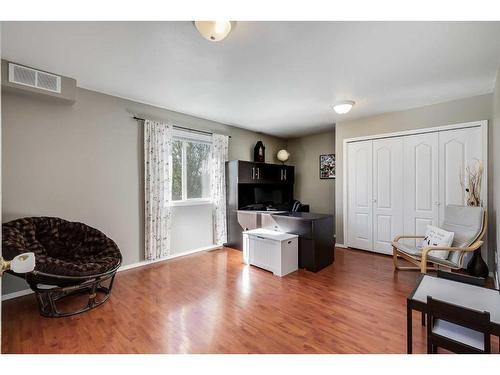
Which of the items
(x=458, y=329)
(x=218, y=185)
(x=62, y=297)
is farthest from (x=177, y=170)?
(x=458, y=329)

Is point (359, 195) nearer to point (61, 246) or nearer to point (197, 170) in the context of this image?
point (197, 170)

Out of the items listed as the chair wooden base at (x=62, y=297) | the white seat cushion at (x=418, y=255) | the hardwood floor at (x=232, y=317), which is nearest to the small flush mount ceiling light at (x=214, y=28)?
the hardwood floor at (x=232, y=317)

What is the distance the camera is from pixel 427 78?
2.65m

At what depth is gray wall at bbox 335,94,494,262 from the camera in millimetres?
3156

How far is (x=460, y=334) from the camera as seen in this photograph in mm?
→ 1361

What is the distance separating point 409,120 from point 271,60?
8.64ft

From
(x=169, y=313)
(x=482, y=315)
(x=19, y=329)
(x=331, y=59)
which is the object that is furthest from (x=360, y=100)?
(x=19, y=329)

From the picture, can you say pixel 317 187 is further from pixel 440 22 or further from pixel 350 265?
pixel 440 22

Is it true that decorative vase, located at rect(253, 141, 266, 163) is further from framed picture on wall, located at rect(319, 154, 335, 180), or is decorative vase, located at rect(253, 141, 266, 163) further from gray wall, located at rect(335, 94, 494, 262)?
gray wall, located at rect(335, 94, 494, 262)

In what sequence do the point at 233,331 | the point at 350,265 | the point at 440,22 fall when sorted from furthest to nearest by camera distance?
the point at 350,265, the point at 233,331, the point at 440,22

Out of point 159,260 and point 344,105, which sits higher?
point 344,105
